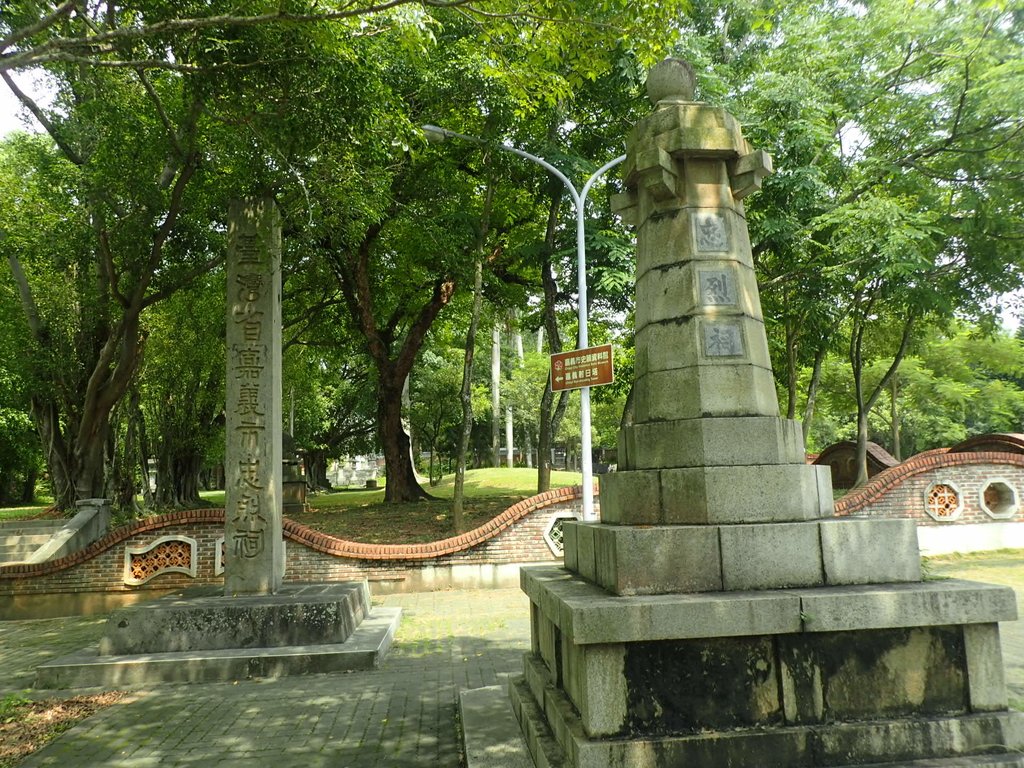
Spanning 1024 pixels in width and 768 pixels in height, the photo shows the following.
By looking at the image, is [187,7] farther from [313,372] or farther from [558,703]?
[313,372]

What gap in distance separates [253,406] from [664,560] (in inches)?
243

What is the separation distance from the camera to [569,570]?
5270mm

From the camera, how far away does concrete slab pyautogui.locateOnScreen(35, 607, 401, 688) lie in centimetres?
712

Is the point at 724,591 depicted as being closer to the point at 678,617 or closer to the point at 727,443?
the point at 678,617

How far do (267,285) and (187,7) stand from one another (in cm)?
308

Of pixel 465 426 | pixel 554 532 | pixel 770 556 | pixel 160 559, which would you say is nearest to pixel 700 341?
pixel 770 556

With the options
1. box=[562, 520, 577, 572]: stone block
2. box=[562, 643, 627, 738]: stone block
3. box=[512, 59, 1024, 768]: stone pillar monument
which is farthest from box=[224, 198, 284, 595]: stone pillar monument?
box=[562, 643, 627, 738]: stone block

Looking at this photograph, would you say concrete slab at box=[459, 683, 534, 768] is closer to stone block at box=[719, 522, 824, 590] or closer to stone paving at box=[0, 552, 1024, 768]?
stone paving at box=[0, 552, 1024, 768]

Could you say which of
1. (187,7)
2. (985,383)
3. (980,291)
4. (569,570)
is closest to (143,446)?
(187,7)

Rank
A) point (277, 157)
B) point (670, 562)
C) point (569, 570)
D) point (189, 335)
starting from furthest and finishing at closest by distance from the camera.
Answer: point (189, 335)
point (277, 157)
point (569, 570)
point (670, 562)

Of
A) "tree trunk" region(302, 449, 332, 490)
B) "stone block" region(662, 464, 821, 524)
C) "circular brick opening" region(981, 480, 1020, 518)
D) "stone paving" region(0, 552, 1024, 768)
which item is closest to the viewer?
"stone block" region(662, 464, 821, 524)

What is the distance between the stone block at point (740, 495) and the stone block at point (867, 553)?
271 millimetres

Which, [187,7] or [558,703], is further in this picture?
[187,7]

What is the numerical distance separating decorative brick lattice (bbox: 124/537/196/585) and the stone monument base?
31.7ft
